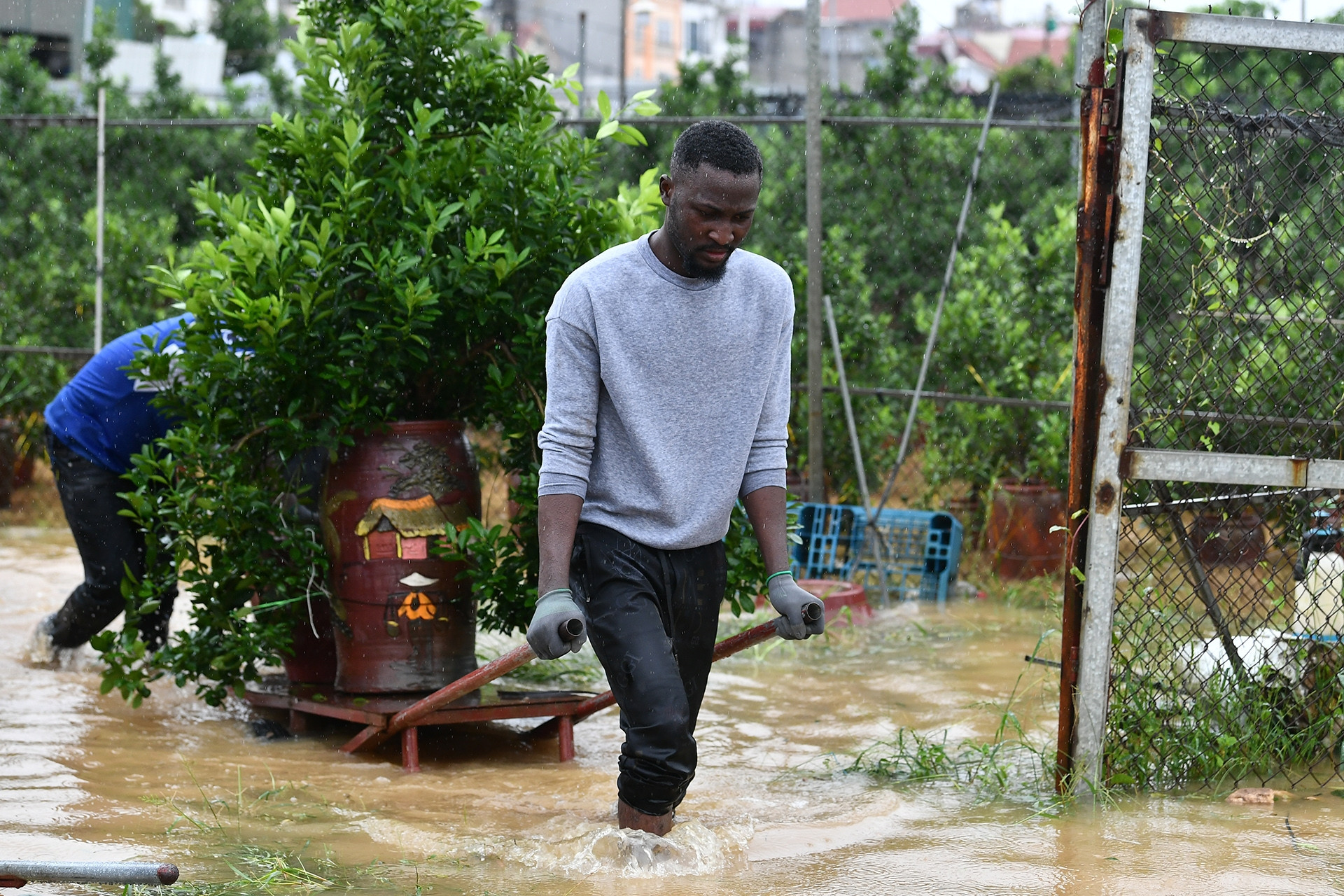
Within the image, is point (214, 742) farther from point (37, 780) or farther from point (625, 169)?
point (625, 169)

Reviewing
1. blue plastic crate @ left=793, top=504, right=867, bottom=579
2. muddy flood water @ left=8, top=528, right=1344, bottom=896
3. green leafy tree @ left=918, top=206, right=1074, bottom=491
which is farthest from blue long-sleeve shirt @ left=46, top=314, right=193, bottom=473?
green leafy tree @ left=918, top=206, right=1074, bottom=491

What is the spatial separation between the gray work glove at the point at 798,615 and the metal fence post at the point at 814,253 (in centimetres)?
441

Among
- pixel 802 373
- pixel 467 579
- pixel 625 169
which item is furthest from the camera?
pixel 625 169

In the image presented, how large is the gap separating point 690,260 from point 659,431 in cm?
43

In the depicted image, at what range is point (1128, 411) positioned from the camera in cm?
397

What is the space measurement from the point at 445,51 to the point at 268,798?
8.96ft

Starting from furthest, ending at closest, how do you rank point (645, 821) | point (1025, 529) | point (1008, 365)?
1. point (1008, 365)
2. point (1025, 529)
3. point (645, 821)

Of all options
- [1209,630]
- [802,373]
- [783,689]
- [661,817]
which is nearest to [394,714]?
[661,817]

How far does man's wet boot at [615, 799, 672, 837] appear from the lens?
11.6 ft

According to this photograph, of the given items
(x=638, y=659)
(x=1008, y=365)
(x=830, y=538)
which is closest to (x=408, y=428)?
(x=638, y=659)

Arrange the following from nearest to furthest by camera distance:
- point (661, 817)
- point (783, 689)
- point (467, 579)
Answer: point (661, 817) → point (467, 579) → point (783, 689)

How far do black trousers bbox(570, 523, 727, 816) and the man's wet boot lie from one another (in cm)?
4

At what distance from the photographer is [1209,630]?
642cm

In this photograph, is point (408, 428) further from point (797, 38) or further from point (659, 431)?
point (797, 38)
